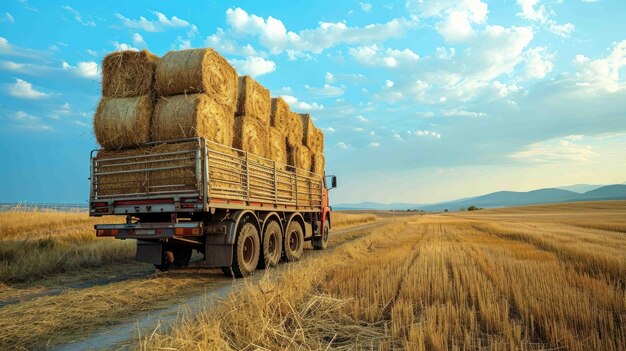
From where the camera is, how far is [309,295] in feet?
18.2

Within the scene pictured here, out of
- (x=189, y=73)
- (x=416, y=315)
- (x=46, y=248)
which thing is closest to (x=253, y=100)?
(x=189, y=73)

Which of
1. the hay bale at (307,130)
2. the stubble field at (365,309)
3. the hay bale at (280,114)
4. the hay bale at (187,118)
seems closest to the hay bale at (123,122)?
the hay bale at (187,118)

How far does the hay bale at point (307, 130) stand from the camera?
1530cm

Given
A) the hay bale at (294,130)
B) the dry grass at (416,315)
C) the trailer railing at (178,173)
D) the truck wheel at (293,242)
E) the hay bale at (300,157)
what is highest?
the hay bale at (294,130)

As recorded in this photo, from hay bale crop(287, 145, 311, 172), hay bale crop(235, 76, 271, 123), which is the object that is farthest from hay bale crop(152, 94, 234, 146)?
hay bale crop(287, 145, 311, 172)

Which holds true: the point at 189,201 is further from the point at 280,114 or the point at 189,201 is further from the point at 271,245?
the point at 280,114

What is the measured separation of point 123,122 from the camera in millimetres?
8852

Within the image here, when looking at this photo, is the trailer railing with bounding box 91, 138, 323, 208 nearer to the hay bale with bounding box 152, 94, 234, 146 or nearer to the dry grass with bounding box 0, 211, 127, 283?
the hay bale with bounding box 152, 94, 234, 146

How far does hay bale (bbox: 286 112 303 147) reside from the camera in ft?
44.9

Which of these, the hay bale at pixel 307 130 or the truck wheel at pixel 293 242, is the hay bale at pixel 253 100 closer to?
the truck wheel at pixel 293 242

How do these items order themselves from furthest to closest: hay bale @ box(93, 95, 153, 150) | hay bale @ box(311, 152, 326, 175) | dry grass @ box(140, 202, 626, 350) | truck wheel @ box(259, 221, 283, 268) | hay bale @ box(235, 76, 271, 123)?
1. hay bale @ box(311, 152, 326, 175)
2. hay bale @ box(235, 76, 271, 123)
3. truck wheel @ box(259, 221, 283, 268)
4. hay bale @ box(93, 95, 153, 150)
5. dry grass @ box(140, 202, 626, 350)

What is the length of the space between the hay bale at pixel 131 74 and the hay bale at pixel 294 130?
5.03m

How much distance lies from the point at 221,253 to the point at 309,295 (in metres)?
3.45

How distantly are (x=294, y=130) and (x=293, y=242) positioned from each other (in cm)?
369
